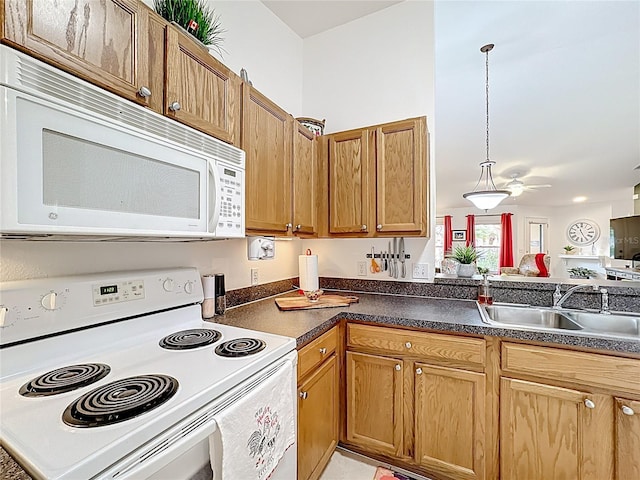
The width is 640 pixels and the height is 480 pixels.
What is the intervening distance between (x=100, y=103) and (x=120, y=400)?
805 millimetres

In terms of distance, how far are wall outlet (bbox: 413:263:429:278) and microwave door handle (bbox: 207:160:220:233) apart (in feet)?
4.85

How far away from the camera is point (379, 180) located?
1938 millimetres

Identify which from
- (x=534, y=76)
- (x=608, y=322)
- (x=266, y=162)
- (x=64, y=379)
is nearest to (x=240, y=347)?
(x=64, y=379)

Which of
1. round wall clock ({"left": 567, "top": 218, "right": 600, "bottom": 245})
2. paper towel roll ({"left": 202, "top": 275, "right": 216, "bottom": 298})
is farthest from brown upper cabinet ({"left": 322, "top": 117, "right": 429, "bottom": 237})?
round wall clock ({"left": 567, "top": 218, "right": 600, "bottom": 245})

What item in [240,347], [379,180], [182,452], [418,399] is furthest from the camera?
[379,180]

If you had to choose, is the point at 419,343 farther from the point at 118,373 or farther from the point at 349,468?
the point at 118,373

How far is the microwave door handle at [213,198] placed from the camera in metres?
1.18

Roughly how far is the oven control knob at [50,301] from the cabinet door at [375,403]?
135cm

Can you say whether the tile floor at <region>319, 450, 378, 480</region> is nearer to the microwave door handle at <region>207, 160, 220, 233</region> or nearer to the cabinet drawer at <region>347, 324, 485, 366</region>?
the cabinet drawer at <region>347, 324, 485, 366</region>

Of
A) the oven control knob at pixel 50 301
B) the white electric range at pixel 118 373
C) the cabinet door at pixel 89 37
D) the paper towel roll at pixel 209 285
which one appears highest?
the cabinet door at pixel 89 37

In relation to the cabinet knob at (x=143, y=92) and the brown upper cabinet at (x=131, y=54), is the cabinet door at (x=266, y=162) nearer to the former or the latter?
the brown upper cabinet at (x=131, y=54)

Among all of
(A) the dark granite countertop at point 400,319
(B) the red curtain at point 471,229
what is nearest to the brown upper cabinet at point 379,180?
(A) the dark granite countertop at point 400,319

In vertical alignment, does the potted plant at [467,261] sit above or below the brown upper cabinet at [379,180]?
below

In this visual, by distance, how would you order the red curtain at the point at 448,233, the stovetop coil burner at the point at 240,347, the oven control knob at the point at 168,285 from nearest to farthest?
the stovetop coil burner at the point at 240,347 → the oven control knob at the point at 168,285 → the red curtain at the point at 448,233
